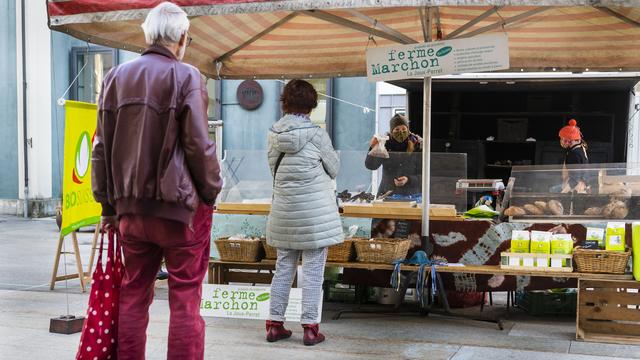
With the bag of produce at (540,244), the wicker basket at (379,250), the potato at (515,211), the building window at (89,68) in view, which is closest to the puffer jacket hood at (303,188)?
the wicker basket at (379,250)

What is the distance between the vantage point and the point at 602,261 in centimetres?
598

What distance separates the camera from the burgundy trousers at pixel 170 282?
3.90m

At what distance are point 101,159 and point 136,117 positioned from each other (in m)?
0.32

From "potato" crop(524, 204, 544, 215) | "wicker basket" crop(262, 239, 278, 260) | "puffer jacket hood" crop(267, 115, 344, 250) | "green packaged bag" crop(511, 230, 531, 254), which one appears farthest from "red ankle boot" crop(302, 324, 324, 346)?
"potato" crop(524, 204, 544, 215)

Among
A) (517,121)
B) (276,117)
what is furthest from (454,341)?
(276,117)

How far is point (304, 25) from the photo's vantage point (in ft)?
25.2

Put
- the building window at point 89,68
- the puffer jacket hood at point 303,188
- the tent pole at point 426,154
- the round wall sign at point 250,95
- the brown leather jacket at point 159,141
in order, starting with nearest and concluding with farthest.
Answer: the brown leather jacket at point 159,141
the puffer jacket hood at point 303,188
the tent pole at point 426,154
the round wall sign at point 250,95
the building window at point 89,68

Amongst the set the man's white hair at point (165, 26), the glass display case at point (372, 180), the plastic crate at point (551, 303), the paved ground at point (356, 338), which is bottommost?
the paved ground at point (356, 338)

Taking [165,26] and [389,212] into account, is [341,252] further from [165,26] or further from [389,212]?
[165,26]

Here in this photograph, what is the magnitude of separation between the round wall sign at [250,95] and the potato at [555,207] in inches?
404

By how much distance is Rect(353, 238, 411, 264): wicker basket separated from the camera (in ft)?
20.9

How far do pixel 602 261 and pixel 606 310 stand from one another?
0.37 metres

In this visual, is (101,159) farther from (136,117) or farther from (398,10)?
(398,10)

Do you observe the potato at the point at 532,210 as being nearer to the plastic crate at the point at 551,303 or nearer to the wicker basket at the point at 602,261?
the wicker basket at the point at 602,261
